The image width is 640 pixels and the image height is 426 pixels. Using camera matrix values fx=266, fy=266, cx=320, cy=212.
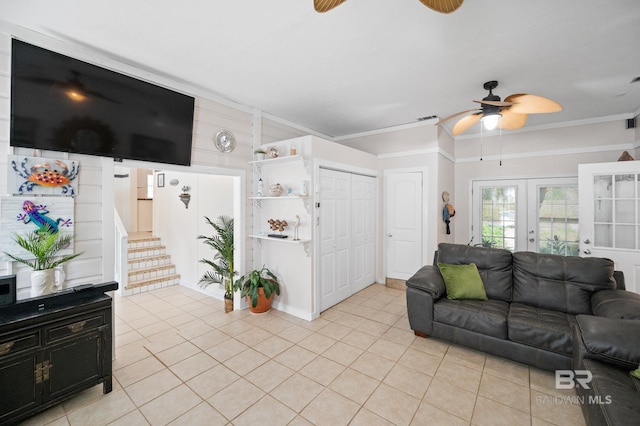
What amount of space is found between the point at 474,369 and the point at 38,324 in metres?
3.51

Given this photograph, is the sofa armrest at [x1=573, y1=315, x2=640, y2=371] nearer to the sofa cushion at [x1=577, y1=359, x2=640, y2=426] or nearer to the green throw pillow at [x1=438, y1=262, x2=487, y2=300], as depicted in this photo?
the sofa cushion at [x1=577, y1=359, x2=640, y2=426]

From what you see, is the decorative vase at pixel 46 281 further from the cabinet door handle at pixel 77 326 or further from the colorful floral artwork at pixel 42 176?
the colorful floral artwork at pixel 42 176

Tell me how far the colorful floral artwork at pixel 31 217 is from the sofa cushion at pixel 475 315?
365 centimetres

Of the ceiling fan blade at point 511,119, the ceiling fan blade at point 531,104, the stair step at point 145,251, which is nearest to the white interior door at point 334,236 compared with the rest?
the ceiling fan blade at point 511,119

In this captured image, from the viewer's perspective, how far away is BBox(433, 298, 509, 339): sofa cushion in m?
2.53

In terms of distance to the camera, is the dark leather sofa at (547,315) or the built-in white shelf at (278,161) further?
the built-in white shelf at (278,161)

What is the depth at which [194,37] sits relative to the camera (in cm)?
230

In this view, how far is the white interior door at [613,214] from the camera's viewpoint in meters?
3.40

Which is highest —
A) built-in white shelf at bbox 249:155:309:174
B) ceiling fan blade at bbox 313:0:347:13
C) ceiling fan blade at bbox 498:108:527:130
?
ceiling fan blade at bbox 313:0:347:13

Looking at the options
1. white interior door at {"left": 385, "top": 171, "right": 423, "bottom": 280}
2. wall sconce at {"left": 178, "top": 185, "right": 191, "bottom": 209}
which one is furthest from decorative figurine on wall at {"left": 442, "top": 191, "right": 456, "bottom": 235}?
wall sconce at {"left": 178, "top": 185, "right": 191, "bottom": 209}

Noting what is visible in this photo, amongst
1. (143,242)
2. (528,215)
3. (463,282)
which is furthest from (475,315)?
(143,242)

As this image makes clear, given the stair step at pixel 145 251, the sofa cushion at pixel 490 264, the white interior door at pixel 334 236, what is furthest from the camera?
the stair step at pixel 145 251

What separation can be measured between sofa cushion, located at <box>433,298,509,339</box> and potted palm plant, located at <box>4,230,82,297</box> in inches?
139

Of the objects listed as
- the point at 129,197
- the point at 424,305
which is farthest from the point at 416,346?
the point at 129,197
